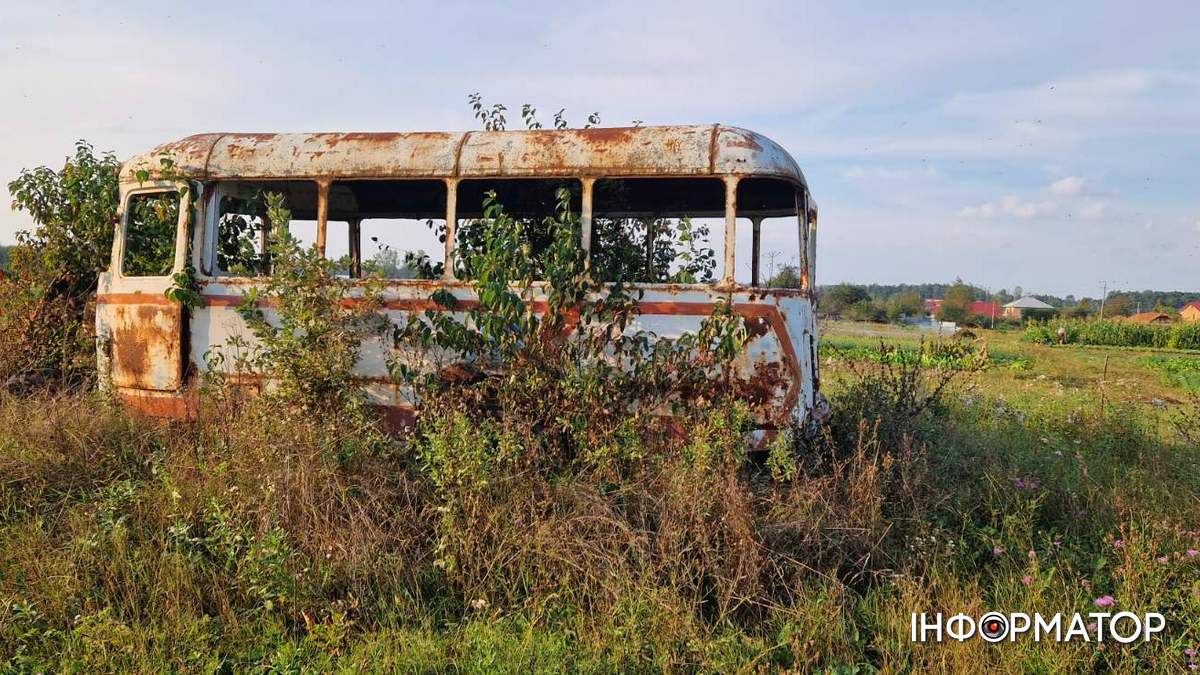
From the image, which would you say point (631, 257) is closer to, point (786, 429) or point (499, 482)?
point (786, 429)

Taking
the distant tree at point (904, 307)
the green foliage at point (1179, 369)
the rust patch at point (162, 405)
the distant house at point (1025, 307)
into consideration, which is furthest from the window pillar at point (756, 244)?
the distant house at point (1025, 307)

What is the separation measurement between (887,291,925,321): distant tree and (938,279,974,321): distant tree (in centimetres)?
185

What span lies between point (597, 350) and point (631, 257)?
1684 mm

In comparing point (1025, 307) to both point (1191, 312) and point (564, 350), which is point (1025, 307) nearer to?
point (1191, 312)

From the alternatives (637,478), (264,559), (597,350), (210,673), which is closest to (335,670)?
(210,673)

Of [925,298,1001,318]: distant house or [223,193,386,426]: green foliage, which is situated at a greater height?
[925,298,1001,318]: distant house

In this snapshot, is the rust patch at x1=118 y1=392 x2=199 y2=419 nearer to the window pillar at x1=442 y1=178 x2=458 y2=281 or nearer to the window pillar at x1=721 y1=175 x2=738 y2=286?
the window pillar at x1=442 y1=178 x2=458 y2=281

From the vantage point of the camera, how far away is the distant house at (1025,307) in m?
65.7

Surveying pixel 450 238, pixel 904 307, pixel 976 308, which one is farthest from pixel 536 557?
pixel 976 308

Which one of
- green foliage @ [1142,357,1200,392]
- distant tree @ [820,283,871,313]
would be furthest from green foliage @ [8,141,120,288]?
distant tree @ [820,283,871,313]

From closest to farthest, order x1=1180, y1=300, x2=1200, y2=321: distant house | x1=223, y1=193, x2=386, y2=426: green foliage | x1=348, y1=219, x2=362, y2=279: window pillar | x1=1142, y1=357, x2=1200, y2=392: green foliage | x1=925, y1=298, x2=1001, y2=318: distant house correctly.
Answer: x1=223, y1=193, x2=386, y2=426: green foliage → x1=348, y1=219, x2=362, y2=279: window pillar → x1=1142, y1=357, x2=1200, y2=392: green foliage → x1=1180, y1=300, x2=1200, y2=321: distant house → x1=925, y1=298, x2=1001, y2=318: distant house

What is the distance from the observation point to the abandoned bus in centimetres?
538

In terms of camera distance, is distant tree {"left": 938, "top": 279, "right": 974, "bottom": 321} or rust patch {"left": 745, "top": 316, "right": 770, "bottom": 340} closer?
rust patch {"left": 745, "top": 316, "right": 770, "bottom": 340}

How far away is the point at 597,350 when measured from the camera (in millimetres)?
5383
